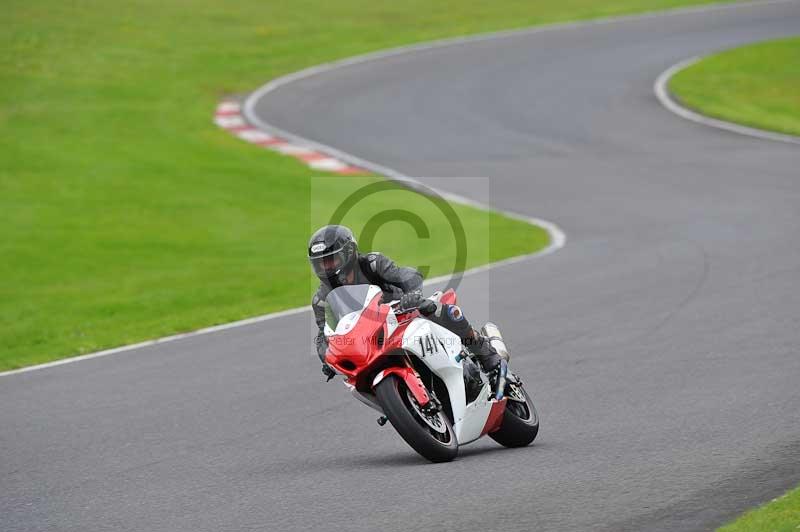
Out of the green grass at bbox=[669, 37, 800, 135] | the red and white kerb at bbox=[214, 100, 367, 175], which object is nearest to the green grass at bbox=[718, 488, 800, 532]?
the red and white kerb at bbox=[214, 100, 367, 175]

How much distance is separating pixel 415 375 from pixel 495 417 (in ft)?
2.52

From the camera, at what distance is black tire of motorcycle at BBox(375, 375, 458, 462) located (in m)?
7.16

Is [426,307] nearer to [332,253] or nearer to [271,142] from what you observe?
[332,253]

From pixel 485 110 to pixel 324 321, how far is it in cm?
2107

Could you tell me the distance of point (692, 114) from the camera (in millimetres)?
27328

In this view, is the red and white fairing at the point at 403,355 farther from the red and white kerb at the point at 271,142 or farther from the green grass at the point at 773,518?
the red and white kerb at the point at 271,142

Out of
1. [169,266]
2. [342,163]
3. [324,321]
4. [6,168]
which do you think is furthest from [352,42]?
[324,321]

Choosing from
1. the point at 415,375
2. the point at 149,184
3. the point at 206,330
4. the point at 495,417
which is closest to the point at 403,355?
the point at 415,375

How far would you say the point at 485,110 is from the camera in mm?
28359

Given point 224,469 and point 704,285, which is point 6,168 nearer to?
point 704,285

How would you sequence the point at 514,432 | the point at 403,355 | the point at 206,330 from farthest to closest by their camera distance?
the point at 206,330 < the point at 514,432 < the point at 403,355

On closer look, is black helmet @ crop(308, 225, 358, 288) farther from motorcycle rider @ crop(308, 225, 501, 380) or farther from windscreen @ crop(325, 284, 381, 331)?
windscreen @ crop(325, 284, 381, 331)

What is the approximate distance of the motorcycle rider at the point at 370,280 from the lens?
745 centimetres
